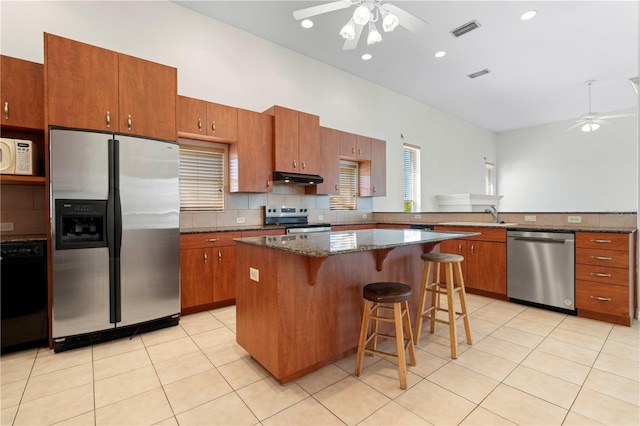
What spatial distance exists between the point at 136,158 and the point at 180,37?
192 centimetres

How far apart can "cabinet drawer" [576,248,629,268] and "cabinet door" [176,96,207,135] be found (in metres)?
4.52

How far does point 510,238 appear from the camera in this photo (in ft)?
12.3

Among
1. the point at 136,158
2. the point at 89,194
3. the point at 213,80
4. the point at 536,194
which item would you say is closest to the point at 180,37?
the point at 213,80

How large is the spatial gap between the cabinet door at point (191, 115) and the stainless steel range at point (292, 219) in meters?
1.44

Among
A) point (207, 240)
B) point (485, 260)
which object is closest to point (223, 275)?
point (207, 240)

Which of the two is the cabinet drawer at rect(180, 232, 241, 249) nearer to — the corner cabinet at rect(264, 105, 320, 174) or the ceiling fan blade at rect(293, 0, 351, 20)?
the corner cabinet at rect(264, 105, 320, 174)

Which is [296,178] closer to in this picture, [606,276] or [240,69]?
[240,69]

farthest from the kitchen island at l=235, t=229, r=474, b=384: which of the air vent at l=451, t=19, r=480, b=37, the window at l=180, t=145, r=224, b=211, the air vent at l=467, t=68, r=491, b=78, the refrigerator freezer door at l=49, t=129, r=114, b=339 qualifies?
the air vent at l=467, t=68, r=491, b=78

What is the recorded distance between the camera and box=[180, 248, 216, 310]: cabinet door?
3.24 metres

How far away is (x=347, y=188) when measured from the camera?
561 centimetres

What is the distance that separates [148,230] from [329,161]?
290 cm

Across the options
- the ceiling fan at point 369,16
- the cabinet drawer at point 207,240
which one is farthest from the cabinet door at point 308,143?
the ceiling fan at point 369,16

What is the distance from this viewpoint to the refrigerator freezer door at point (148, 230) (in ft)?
8.99

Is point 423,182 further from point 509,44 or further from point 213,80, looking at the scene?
point 213,80
